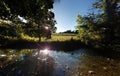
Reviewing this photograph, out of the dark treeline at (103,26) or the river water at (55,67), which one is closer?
the river water at (55,67)

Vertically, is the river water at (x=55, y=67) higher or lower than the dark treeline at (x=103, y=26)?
lower

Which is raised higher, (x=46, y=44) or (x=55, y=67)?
(x=46, y=44)

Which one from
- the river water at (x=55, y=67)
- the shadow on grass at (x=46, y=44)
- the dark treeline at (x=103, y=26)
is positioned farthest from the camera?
the shadow on grass at (x=46, y=44)

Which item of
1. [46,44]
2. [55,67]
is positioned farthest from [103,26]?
[55,67]

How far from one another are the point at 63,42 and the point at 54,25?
17.0 ft

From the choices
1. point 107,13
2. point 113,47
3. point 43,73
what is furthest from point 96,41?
point 43,73

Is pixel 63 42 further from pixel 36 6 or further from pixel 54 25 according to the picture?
pixel 36 6

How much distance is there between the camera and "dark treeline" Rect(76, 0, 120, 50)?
86.2 ft

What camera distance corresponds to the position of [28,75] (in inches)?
398

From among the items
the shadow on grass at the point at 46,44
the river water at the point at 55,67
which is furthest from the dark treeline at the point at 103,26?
the river water at the point at 55,67

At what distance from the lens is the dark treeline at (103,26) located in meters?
26.3

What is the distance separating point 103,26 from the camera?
2723cm

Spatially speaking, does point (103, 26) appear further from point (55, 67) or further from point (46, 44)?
point (55, 67)

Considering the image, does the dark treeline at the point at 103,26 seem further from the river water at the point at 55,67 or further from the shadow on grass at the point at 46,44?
the river water at the point at 55,67
